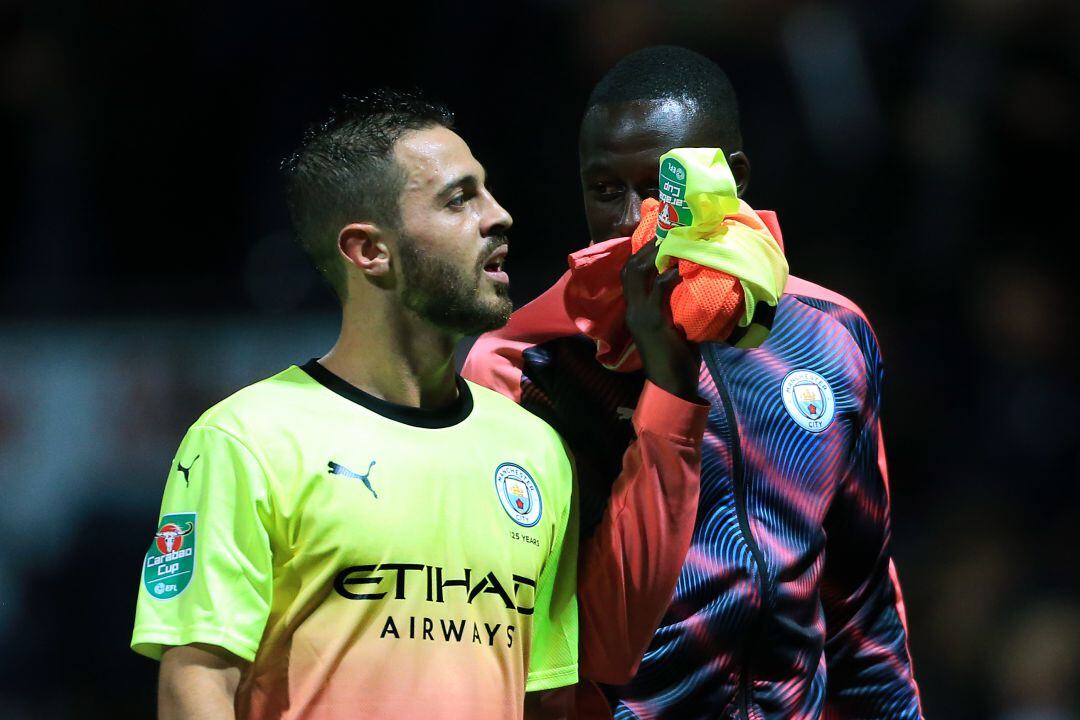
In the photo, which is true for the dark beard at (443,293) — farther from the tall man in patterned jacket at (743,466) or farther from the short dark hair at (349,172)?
the tall man in patterned jacket at (743,466)

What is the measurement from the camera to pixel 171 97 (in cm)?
576

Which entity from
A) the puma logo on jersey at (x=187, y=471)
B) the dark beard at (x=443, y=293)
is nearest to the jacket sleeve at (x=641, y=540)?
the dark beard at (x=443, y=293)

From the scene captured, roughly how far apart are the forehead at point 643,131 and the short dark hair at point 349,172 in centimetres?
29

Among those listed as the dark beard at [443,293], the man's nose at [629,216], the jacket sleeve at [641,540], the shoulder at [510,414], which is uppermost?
the man's nose at [629,216]

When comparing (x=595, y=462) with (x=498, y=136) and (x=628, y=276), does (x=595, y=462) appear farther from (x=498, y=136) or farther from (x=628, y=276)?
(x=498, y=136)

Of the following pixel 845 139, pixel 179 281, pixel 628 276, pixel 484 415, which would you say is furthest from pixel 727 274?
pixel 845 139

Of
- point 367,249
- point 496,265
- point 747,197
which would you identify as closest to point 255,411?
point 367,249

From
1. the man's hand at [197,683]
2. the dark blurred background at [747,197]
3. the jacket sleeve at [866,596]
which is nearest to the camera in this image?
the man's hand at [197,683]

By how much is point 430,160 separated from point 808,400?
0.76m

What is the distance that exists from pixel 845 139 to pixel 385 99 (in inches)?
135

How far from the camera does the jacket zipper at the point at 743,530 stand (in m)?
2.71

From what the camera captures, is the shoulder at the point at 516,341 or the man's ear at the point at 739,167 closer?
the shoulder at the point at 516,341

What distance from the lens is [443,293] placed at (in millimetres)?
2539

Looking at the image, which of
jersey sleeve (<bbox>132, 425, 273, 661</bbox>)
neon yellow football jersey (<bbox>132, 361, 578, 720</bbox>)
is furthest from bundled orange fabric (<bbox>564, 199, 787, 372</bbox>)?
jersey sleeve (<bbox>132, 425, 273, 661</bbox>)
